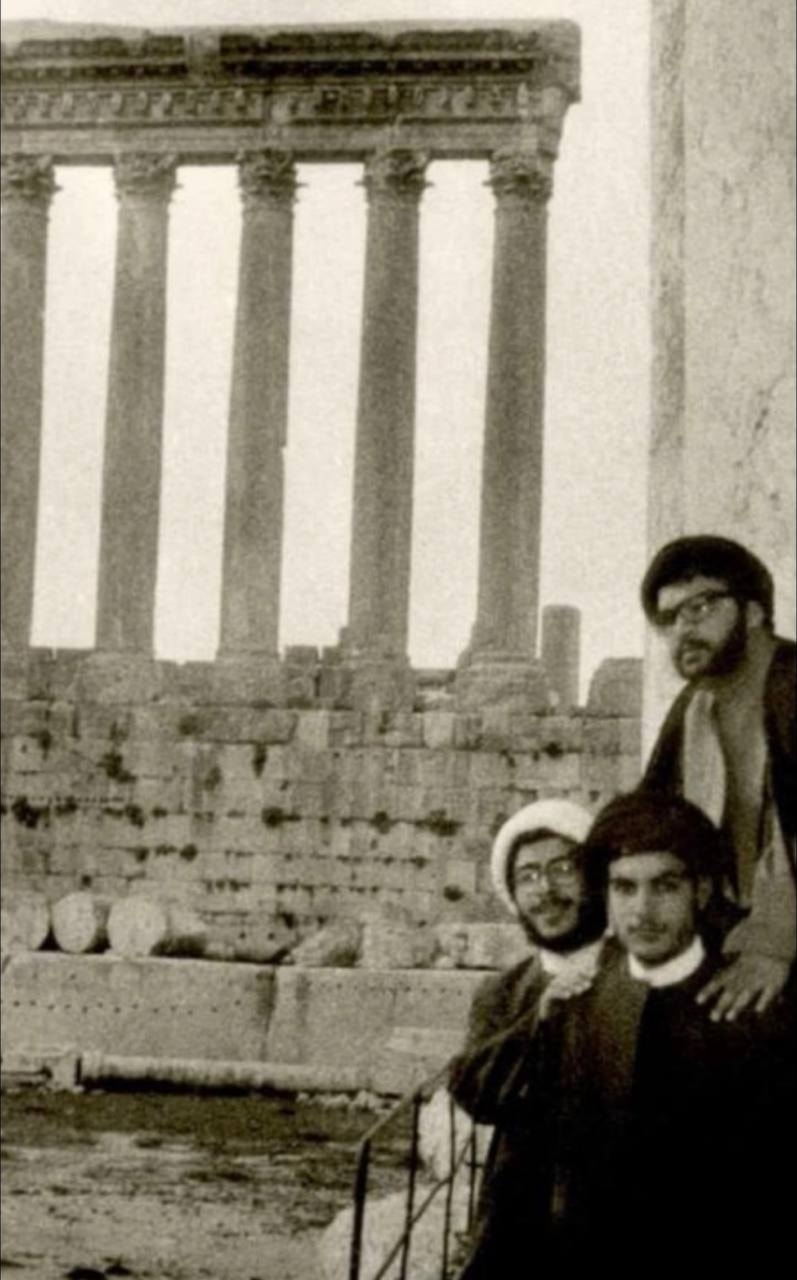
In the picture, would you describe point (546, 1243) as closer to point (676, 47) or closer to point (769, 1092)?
point (769, 1092)

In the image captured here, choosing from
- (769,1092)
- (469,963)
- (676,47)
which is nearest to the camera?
(769,1092)

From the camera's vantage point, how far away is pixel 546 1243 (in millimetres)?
2963

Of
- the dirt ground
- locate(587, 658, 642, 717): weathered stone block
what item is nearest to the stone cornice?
locate(587, 658, 642, 717): weathered stone block

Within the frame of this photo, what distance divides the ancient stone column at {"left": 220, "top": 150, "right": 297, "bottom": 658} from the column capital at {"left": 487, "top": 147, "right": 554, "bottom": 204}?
94.3 inches

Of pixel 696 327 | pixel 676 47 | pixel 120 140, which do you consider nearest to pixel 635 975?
pixel 696 327

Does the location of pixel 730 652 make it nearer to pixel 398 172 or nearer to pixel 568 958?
pixel 568 958

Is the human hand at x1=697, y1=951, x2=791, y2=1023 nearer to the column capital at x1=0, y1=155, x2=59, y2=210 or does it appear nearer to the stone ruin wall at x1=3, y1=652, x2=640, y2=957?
the stone ruin wall at x1=3, y1=652, x2=640, y2=957

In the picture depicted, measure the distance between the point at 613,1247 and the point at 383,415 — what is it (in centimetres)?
2199

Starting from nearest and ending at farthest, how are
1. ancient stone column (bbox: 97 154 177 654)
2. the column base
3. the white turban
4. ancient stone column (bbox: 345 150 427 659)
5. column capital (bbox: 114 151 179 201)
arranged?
the white turban
the column base
ancient stone column (bbox: 345 150 427 659)
ancient stone column (bbox: 97 154 177 654)
column capital (bbox: 114 151 179 201)

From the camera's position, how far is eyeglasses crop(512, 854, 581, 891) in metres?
3.24

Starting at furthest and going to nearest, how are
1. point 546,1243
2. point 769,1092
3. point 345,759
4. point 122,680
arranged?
point 122,680 < point 345,759 < point 546,1243 < point 769,1092

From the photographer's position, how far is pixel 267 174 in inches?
986

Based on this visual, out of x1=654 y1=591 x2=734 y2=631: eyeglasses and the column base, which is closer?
x1=654 y1=591 x2=734 y2=631: eyeglasses

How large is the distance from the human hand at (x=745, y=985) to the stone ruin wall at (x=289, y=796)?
1918cm
